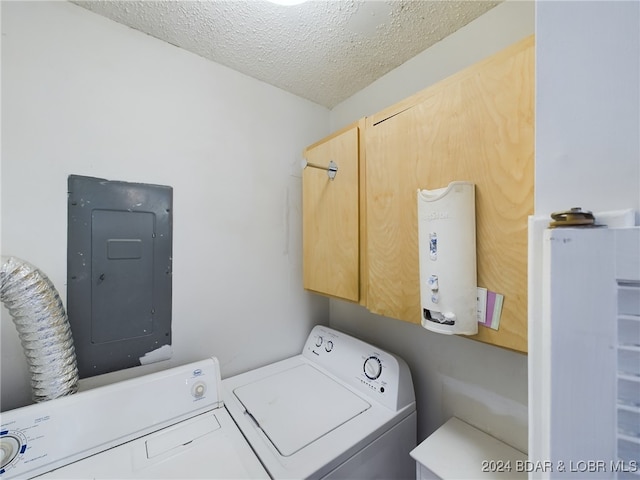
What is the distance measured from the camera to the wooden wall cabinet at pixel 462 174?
62cm

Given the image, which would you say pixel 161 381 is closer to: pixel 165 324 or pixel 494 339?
pixel 165 324

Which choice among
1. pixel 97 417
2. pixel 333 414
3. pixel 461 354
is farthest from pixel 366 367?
pixel 97 417

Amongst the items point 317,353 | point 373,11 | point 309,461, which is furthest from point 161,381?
point 373,11

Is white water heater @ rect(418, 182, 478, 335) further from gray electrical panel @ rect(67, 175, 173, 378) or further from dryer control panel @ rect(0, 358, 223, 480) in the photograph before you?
gray electrical panel @ rect(67, 175, 173, 378)

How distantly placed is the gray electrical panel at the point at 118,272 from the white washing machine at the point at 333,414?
0.46m

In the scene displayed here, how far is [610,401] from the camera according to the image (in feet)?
0.99

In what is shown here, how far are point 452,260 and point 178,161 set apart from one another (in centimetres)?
123

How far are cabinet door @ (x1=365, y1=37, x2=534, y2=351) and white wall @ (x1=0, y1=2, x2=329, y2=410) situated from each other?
2.30ft

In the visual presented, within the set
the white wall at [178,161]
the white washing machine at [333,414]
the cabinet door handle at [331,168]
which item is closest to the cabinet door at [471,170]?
the cabinet door handle at [331,168]

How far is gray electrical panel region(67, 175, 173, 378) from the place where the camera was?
0.97 meters

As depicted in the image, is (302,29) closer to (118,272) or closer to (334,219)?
(334,219)

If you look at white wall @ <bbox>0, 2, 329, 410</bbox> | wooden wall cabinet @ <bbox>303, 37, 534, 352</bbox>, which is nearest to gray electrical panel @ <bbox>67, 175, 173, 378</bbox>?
white wall @ <bbox>0, 2, 329, 410</bbox>

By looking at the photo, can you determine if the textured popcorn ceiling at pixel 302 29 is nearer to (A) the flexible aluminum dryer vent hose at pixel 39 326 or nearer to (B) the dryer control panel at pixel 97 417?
(A) the flexible aluminum dryer vent hose at pixel 39 326

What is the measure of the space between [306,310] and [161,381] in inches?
33.1
